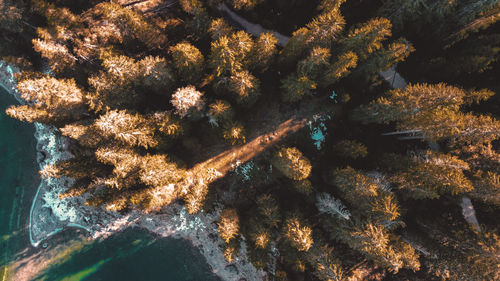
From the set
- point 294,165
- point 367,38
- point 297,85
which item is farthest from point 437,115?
point 294,165

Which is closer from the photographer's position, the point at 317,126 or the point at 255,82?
the point at 255,82

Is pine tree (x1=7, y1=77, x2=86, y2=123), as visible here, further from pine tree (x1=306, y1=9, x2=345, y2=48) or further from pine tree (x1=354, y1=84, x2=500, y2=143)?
pine tree (x1=354, y1=84, x2=500, y2=143)

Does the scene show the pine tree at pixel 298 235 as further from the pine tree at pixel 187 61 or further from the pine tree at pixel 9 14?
the pine tree at pixel 9 14

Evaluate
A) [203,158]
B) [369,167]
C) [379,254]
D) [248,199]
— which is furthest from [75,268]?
[369,167]

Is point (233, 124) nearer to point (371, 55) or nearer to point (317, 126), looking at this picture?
point (317, 126)

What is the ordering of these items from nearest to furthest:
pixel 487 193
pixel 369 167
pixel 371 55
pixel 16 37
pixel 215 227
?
1. pixel 487 193
2. pixel 371 55
3. pixel 369 167
4. pixel 16 37
5. pixel 215 227

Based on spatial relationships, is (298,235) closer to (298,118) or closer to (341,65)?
(298,118)
